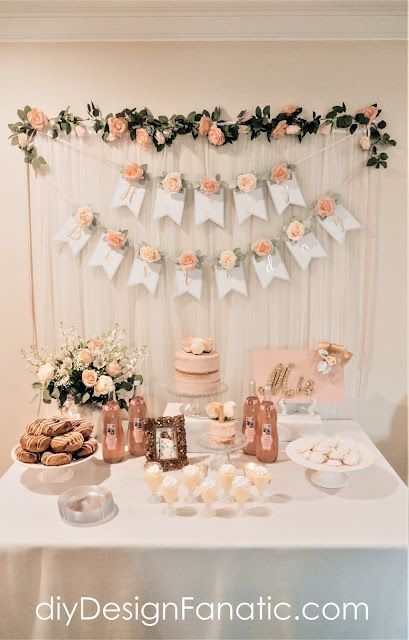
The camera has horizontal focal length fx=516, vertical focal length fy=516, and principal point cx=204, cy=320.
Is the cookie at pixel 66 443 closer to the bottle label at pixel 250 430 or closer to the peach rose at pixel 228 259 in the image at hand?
the bottle label at pixel 250 430

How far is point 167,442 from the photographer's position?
1882mm

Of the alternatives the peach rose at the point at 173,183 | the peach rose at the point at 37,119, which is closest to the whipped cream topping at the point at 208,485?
the peach rose at the point at 173,183

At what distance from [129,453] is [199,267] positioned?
2.75ft

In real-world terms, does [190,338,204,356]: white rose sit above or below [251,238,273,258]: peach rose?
below

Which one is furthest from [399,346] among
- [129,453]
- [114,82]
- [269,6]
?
[114,82]

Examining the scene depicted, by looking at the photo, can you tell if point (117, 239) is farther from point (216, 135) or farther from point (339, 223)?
point (339, 223)

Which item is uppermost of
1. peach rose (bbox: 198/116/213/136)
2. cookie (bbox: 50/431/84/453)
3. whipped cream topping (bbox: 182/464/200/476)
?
peach rose (bbox: 198/116/213/136)

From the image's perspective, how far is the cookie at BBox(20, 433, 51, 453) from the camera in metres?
1.69

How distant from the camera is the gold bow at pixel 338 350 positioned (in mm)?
2195

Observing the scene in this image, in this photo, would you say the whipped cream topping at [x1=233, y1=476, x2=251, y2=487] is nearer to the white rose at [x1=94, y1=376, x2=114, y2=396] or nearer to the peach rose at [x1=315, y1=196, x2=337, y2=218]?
the white rose at [x1=94, y1=376, x2=114, y2=396]

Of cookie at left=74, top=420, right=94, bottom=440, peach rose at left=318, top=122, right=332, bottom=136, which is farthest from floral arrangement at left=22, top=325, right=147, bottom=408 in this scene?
peach rose at left=318, top=122, right=332, bottom=136

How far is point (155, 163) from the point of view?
2238 millimetres

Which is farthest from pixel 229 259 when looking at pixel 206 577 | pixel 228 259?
pixel 206 577

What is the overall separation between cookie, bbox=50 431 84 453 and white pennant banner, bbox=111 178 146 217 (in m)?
1.01
